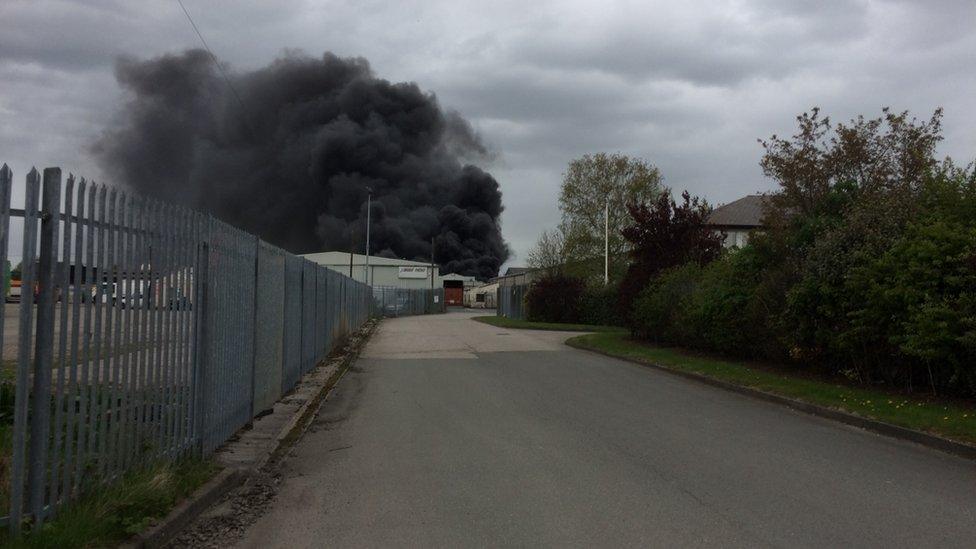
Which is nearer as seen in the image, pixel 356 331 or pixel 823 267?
pixel 823 267

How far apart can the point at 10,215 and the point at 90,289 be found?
777mm

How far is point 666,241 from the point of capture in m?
26.0

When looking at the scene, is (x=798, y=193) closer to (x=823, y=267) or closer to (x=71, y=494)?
(x=823, y=267)

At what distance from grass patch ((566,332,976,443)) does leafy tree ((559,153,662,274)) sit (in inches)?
1243

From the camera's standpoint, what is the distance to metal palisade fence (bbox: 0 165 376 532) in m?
4.29

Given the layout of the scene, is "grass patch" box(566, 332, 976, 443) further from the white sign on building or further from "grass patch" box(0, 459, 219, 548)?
the white sign on building

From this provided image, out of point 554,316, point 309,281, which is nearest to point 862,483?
point 309,281

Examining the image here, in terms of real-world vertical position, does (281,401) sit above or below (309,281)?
below

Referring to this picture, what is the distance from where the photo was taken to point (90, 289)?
A: 15.4 feet

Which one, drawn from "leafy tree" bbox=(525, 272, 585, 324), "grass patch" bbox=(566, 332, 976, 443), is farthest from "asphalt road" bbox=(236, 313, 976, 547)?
"leafy tree" bbox=(525, 272, 585, 324)

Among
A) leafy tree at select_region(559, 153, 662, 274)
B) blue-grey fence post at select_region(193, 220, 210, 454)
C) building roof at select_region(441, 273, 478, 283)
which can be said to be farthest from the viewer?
building roof at select_region(441, 273, 478, 283)

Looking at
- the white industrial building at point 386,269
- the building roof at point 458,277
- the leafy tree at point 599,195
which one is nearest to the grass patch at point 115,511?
the leafy tree at point 599,195

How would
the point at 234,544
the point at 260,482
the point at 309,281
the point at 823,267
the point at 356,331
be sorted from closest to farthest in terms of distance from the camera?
the point at 234,544
the point at 260,482
the point at 823,267
the point at 309,281
the point at 356,331

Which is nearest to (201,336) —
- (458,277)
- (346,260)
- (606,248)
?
(606,248)
